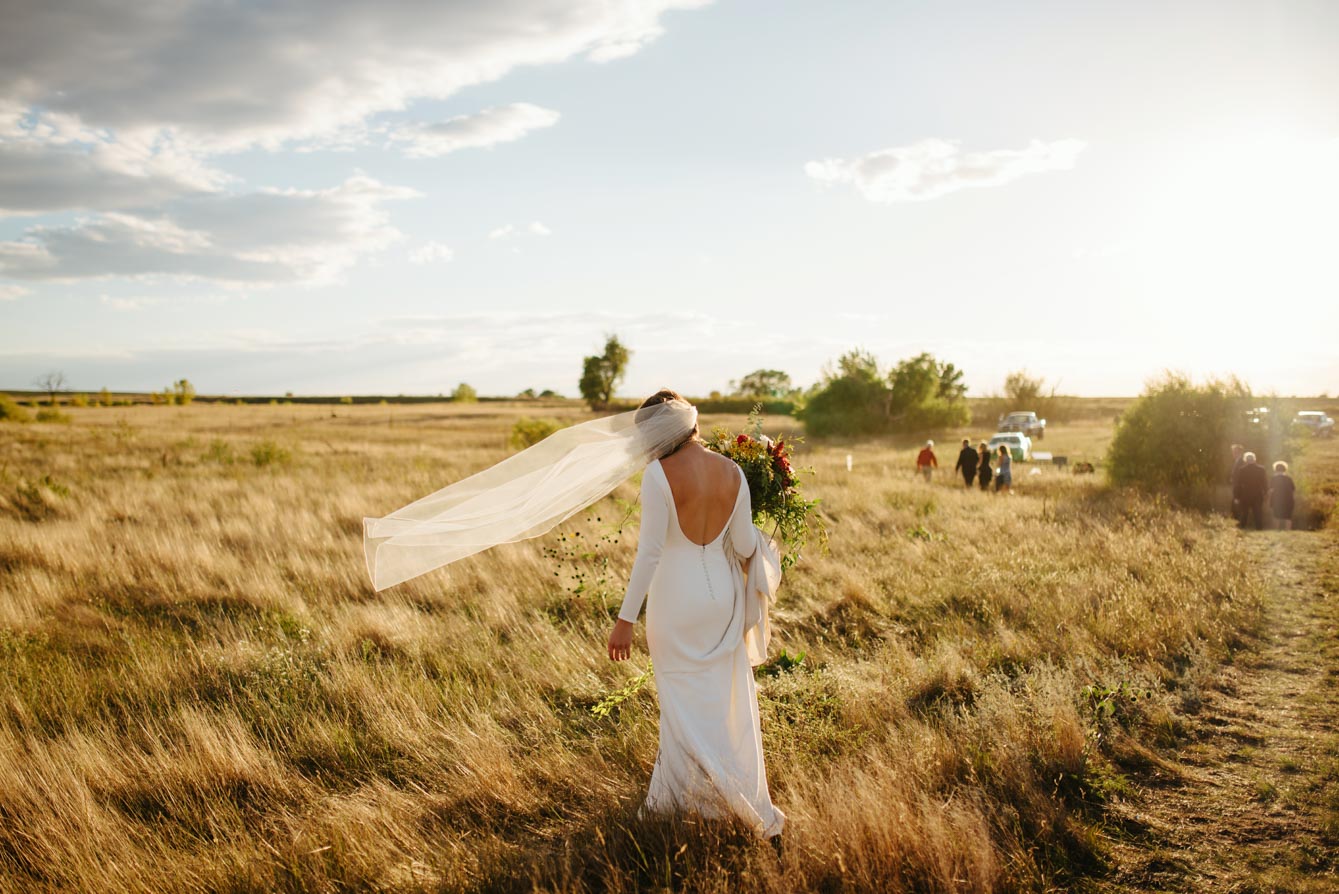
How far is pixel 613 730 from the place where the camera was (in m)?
5.42

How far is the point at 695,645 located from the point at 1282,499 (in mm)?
16170

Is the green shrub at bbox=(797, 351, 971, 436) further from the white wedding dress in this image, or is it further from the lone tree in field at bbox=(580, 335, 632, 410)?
the white wedding dress

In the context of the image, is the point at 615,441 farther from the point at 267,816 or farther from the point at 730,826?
the point at 267,816

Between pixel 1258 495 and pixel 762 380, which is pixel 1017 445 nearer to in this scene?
pixel 1258 495

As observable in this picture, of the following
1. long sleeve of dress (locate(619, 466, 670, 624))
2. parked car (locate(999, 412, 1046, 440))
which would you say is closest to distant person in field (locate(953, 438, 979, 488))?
long sleeve of dress (locate(619, 466, 670, 624))

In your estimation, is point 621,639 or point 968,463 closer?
point 621,639

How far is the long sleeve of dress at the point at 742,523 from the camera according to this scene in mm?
4066

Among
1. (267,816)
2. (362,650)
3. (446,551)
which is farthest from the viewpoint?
(362,650)

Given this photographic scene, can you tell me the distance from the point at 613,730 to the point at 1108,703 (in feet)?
12.6

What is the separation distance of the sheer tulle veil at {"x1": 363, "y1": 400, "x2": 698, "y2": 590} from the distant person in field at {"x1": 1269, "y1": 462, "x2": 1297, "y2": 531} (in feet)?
52.0

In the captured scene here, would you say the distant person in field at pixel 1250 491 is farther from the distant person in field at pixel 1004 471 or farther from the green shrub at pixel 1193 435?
the distant person in field at pixel 1004 471

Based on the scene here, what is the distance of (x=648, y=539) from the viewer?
3859 mm

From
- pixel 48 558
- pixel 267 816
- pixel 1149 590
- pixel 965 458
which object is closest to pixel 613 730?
pixel 267 816

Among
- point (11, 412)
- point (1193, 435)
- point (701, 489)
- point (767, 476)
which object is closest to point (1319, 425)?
point (1193, 435)
